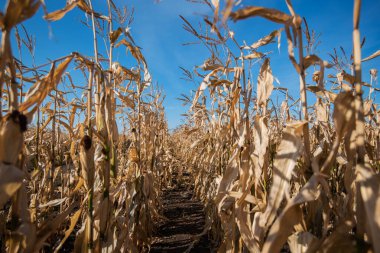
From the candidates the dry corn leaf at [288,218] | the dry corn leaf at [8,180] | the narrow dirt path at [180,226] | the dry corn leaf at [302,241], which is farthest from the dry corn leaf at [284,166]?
the narrow dirt path at [180,226]

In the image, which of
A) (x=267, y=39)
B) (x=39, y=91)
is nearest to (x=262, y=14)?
(x=267, y=39)

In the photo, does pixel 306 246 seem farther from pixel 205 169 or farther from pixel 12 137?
pixel 205 169

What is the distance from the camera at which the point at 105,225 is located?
59.4 inches

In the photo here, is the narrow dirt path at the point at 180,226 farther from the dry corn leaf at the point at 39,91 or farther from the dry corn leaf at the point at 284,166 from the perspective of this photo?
the dry corn leaf at the point at 39,91

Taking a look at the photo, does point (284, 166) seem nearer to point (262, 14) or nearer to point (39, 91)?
point (262, 14)

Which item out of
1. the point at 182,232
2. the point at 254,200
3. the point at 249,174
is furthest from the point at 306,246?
the point at 182,232

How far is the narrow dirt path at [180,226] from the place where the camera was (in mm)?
3053

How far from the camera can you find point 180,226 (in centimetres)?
381

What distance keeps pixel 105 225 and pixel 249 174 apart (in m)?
0.94

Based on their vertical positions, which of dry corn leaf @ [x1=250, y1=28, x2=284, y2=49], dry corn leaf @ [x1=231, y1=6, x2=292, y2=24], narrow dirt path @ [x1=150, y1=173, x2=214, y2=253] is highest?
dry corn leaf @ [x1=250, y1=28, x2=284, y2=49]

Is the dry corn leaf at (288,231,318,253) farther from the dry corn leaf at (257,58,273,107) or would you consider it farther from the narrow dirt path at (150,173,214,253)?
the narrow dirt path at (150,173,214,253)

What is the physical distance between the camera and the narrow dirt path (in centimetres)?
305

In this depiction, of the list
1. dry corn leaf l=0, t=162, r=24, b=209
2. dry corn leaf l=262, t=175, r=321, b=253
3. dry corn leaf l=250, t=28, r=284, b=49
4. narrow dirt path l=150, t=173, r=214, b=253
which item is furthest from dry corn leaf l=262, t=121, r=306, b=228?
narrow dirt path l=150, t=173, r=214, b=253

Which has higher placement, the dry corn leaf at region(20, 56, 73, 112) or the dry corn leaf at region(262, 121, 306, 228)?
the dry corn leaf at region(20, 56, 73, 112)
